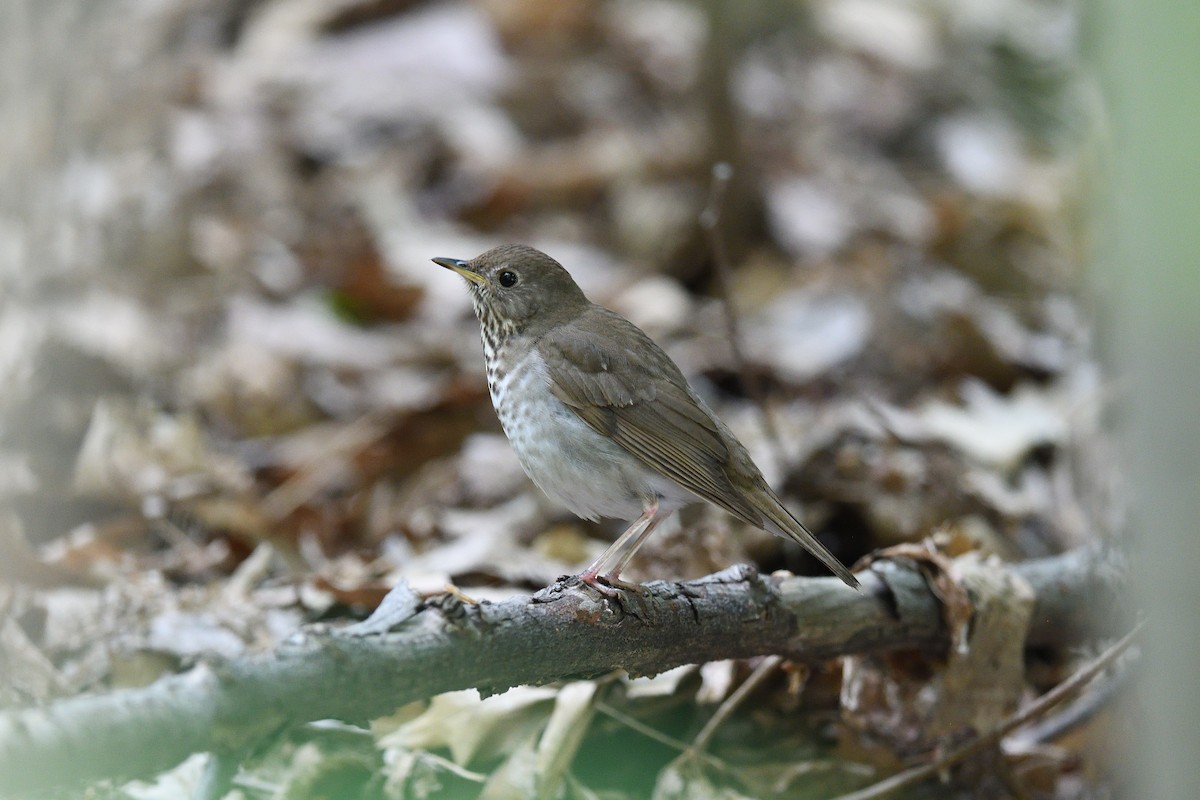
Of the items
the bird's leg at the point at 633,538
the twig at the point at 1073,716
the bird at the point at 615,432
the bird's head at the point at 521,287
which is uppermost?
the bird's head at the point at 521,287

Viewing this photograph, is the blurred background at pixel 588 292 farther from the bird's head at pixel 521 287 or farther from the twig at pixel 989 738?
the bird's head at pixel 521 287

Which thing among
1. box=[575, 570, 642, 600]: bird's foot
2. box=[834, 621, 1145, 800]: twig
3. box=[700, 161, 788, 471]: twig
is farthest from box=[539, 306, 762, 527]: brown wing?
box=[834, 621, 1145, 800]: twig

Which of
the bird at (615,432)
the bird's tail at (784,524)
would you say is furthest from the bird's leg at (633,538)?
the bird's tail at (784,524)

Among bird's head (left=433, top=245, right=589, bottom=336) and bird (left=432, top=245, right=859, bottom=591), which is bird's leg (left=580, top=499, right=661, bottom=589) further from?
bird's head (left=433, top=245, right=589, bottom=336)

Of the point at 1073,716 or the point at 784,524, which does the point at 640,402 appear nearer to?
the point at 784,524

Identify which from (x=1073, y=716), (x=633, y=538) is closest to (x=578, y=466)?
(x=633, y=538)

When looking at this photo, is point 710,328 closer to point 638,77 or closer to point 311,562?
point 311,562
